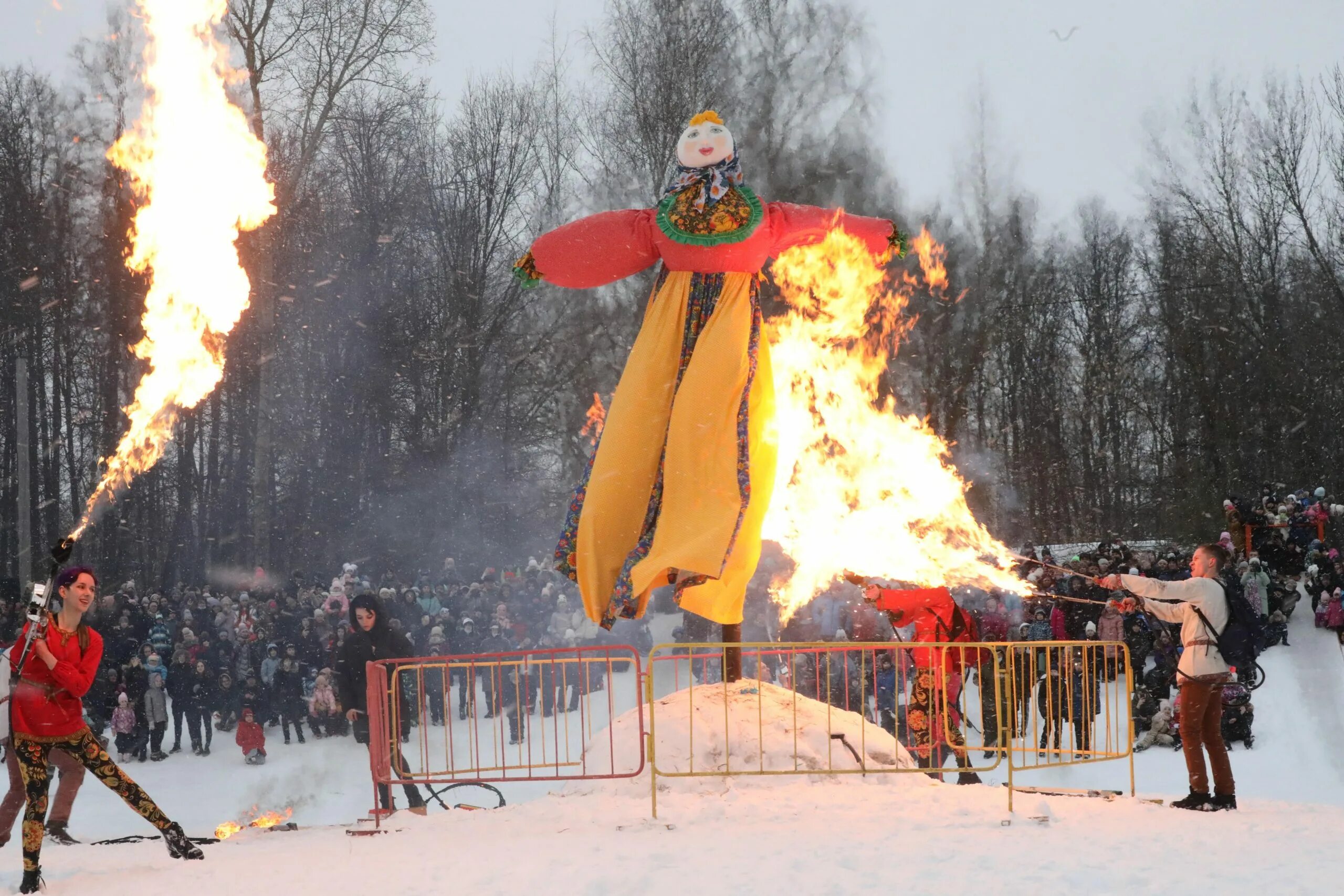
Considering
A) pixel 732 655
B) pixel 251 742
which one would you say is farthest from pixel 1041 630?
pixel 251 742

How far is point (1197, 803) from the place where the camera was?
774cm

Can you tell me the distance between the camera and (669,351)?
28.0 ft

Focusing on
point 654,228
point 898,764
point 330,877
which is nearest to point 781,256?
point 654,228

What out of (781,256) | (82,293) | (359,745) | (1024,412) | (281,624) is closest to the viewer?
(781,256)

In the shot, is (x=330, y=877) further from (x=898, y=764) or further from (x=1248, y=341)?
(x=1248, y=341)

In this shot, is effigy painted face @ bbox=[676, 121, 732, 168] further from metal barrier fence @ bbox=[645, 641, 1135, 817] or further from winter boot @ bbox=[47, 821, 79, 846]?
winter boot @ bbox=[47, 821, 79, 846]

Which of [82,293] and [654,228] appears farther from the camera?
[82,293]

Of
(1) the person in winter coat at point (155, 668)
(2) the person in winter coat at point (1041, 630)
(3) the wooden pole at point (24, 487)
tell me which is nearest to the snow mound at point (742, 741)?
(2) the person in winter coat at point (1041, 630)

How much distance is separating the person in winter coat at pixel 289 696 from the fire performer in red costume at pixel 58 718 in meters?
7.52

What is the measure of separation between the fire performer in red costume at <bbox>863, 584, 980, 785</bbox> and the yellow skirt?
1466mm

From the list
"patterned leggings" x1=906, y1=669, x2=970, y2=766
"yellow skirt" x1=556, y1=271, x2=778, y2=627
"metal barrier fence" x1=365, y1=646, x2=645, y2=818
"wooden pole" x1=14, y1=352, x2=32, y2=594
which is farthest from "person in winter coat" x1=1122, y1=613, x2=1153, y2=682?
"wooden pole" x1=14, y1=352, x2=32, y2=594

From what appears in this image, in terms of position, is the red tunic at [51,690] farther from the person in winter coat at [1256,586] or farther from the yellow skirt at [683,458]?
the person in winter coat at [1256,586]

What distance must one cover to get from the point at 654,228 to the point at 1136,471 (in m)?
26.3

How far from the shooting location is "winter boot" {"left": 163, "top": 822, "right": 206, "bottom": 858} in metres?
6.84
